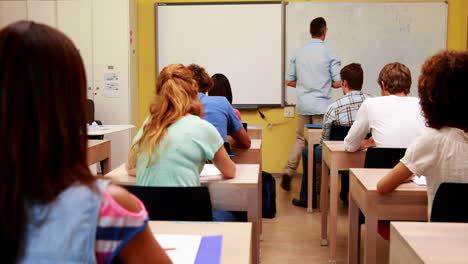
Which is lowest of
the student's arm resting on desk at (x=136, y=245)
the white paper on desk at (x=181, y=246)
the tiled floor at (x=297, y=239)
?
the tiled floor at (x=297, y=239)

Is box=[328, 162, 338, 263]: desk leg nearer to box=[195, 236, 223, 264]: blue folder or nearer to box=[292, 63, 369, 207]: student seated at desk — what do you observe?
box=[292, 63, 369, 207]: student seated at desk

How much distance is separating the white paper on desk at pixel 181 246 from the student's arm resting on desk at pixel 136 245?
29cm

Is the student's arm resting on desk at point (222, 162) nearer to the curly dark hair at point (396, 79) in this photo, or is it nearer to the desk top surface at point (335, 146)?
the desk top surface at point (335, 146)

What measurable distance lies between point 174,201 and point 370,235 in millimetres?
868

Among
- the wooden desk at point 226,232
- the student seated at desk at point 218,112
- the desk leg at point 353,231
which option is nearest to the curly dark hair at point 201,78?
the student seated at desk at point 218,112

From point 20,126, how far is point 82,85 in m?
0.11

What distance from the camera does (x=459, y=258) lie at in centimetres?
115

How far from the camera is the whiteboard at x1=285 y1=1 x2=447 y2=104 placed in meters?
5.90

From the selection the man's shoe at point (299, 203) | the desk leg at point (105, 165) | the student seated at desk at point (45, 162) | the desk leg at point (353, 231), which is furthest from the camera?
the man's shoe at point (299, 203)

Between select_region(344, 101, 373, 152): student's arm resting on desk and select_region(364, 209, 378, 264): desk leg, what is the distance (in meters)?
0.96

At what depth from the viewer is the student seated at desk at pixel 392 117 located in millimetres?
2955

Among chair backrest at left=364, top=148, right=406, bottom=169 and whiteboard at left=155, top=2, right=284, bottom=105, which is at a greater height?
whiteboard at left=155, top=2, right=284, bottom=105

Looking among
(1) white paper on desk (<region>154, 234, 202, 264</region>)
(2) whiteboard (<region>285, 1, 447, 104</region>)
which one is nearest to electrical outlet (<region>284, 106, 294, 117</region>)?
(2) whiteboard (<region>285, 1, 447, 104</region>)

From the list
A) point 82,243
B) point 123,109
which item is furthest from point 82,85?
point 123,109
